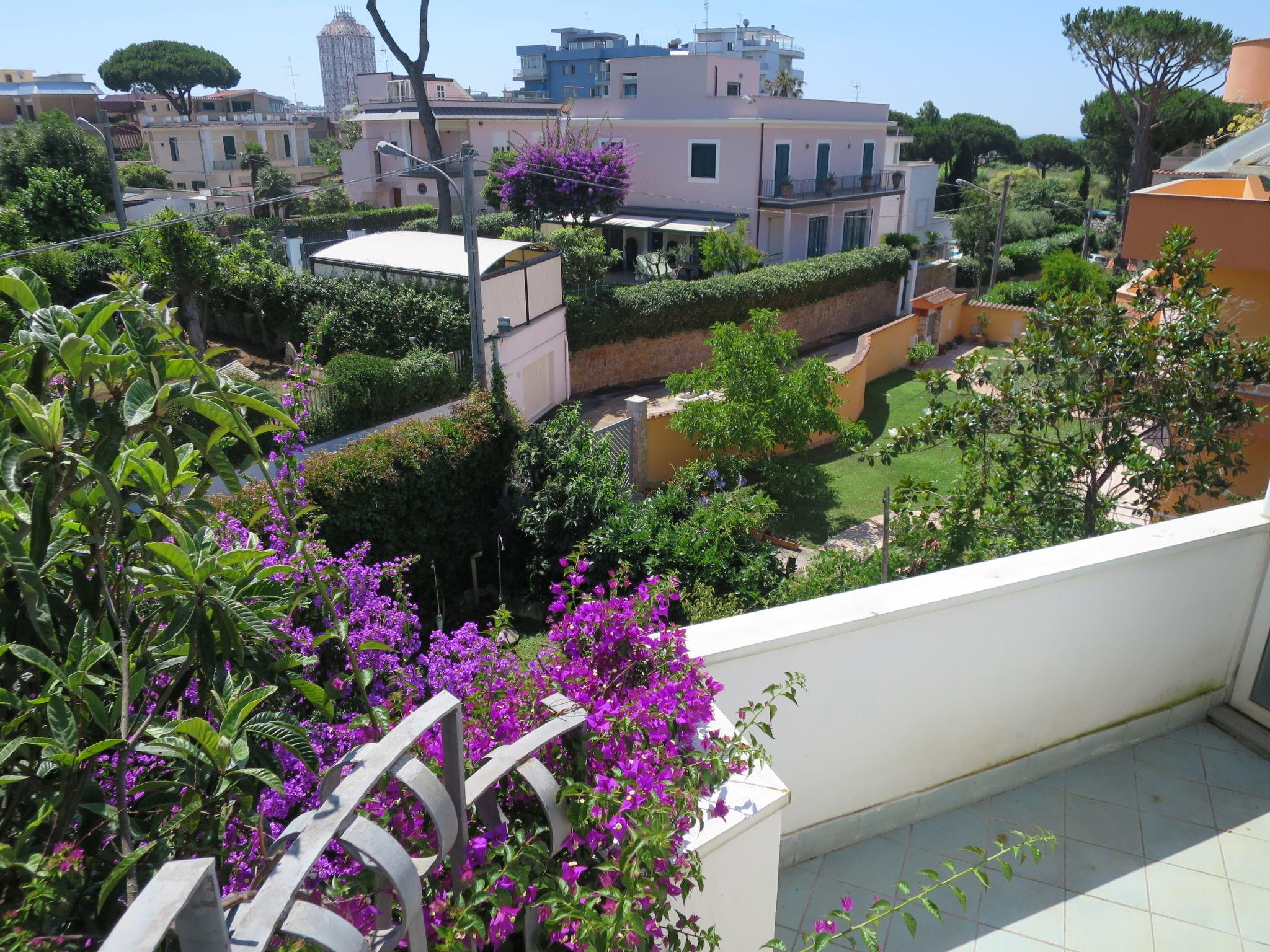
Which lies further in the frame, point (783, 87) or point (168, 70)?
point (168, 70)

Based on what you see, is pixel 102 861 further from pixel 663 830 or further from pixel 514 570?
pixel 514 570

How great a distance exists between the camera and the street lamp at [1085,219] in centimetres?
3494

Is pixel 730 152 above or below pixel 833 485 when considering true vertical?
above

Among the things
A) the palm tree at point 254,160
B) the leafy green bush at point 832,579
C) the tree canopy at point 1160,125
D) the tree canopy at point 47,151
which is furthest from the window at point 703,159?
the palm tree at point 254,160

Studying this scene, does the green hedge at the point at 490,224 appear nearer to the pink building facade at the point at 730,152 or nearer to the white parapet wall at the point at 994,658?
the pink building facade at the point at 730,152

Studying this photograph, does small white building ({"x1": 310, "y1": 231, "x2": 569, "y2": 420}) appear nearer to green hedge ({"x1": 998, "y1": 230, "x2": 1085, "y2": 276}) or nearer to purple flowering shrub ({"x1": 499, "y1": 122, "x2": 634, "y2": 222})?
purple flowering shrub ({"x1": 499, "y1": 122, "x2": 634, "y2": 222})

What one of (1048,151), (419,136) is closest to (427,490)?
(419,136)

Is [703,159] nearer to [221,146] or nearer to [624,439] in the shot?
[624,439]

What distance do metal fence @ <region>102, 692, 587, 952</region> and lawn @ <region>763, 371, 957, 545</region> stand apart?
11.9 m

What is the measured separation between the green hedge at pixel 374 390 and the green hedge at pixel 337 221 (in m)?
19.9

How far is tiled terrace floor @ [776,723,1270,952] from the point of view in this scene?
2744mm

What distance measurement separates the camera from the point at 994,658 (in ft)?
10.6

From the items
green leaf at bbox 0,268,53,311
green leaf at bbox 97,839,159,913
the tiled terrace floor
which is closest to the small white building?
the tiled terrace floor

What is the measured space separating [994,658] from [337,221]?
1368 inches
